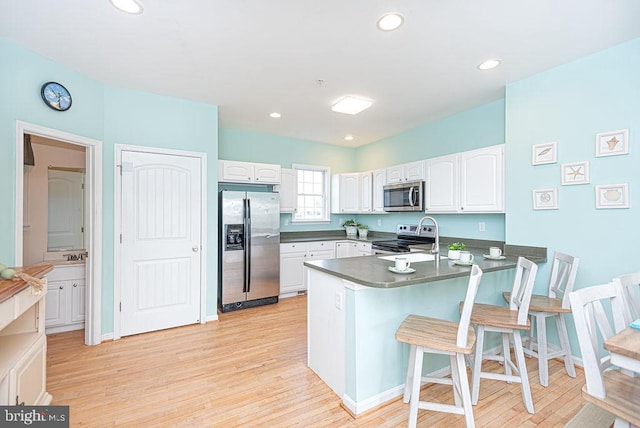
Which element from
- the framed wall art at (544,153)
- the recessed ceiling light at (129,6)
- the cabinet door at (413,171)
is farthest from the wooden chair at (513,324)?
the recessed ceiling light at (129,6)

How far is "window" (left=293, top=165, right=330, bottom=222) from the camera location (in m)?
5.44

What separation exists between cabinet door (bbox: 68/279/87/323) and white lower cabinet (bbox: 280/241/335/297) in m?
2.44

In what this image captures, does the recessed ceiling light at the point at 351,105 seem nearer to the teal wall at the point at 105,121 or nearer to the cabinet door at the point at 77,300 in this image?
the teal wall at the point at 105,121

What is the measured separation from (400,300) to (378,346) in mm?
352

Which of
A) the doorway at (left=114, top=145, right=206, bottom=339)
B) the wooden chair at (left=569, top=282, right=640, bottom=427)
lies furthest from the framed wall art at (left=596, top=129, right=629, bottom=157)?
the doorway at (left=114, top=145, right=206, bottom=339)

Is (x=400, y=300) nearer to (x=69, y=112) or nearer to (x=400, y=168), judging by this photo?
(x=400, y=168)

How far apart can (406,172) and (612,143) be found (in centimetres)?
226

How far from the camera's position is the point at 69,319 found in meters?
3.32

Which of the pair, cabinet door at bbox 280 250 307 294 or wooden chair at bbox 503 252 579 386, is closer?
wooden chair at bbox 503 252 579 386

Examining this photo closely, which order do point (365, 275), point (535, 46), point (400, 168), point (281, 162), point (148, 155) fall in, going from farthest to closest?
Answer: point (281, 162) → point (400, 168) → point (148, 155) → point (535, 46) → point (365, 275)

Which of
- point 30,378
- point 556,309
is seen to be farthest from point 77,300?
point 556,309

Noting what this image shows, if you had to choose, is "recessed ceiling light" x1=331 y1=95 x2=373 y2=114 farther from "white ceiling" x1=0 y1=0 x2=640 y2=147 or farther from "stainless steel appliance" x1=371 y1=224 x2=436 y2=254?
"stainless steel appliance" x1=371 y1=224 x2=436 y2=254

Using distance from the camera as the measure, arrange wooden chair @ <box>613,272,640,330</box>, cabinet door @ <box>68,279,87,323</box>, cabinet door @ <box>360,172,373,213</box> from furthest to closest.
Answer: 1. cabinet door @ <box>360,172,373,213</box>
2. cabinet door @ <box>68,279,87,323</box>
3. wooden chair @ <box>613,272,640,330</box>

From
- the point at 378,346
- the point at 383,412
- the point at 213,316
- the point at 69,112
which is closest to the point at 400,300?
the point at 378,346
